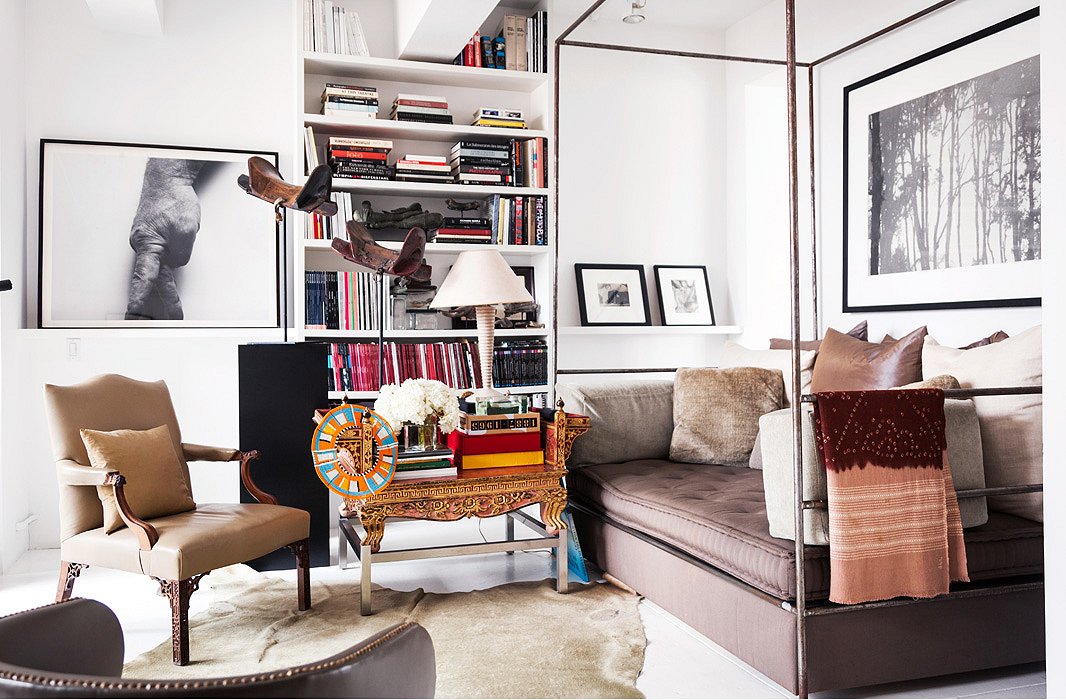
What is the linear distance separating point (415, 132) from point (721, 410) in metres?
2.32

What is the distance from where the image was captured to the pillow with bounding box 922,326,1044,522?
9.19ft

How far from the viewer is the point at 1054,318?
7.28ft

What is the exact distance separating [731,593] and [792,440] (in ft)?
1.87

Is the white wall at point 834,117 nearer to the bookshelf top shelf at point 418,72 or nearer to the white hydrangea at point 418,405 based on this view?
the bookshelf top shelf at point 418,72

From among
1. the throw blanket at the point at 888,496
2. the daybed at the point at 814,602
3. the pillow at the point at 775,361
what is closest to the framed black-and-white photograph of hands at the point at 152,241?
the pillow at the point at 775,361

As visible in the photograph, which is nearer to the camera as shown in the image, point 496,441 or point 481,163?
point 496,441

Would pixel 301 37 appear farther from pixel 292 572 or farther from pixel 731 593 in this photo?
pixel 731 593

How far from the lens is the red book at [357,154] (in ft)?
15.6

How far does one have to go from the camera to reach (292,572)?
3990 mm

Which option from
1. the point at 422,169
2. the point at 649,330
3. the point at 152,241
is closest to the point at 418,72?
the point at 422,169

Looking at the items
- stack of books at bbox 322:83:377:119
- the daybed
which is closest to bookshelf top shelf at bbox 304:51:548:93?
stack of books at bbox 322:83:377:119

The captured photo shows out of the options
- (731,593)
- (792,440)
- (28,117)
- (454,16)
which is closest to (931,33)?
(454,16)

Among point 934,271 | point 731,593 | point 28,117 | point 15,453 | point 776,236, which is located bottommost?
point 731,593

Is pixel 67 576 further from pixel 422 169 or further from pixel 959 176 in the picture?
pixel 959 176
